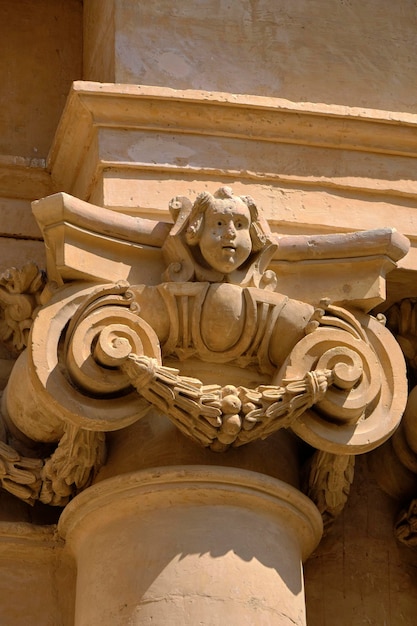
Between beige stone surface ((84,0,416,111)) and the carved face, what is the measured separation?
0.98 meters

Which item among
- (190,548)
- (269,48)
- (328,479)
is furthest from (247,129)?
(190,548)

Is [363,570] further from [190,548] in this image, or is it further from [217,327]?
[217,327]

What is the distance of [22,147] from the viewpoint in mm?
9391

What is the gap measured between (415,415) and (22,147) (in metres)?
2.28

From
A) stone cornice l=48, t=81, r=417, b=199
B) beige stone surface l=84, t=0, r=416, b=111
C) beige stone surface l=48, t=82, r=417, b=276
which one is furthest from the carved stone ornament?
beige stone surface l=84, t=0, r=416, b=111

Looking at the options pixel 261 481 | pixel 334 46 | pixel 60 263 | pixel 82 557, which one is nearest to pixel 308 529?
pixel 261 481

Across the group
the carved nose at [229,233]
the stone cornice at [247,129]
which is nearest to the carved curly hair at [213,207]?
the carved nose at [229,233]

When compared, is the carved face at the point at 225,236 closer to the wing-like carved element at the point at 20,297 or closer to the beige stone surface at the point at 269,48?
the wing-like carved element at the point at 20,297

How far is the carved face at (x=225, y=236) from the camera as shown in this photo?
7.98 m

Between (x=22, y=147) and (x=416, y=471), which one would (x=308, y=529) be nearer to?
(x=416, y=471)

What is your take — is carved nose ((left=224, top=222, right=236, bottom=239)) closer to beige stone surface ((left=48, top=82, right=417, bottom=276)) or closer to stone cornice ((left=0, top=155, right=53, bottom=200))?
beige stone surface ((left=48, top=82, right=417, bottom=276))

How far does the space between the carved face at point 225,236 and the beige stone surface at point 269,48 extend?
0.98 m

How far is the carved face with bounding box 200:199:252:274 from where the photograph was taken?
798 cm

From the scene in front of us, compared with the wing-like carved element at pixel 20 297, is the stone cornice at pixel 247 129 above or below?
above
